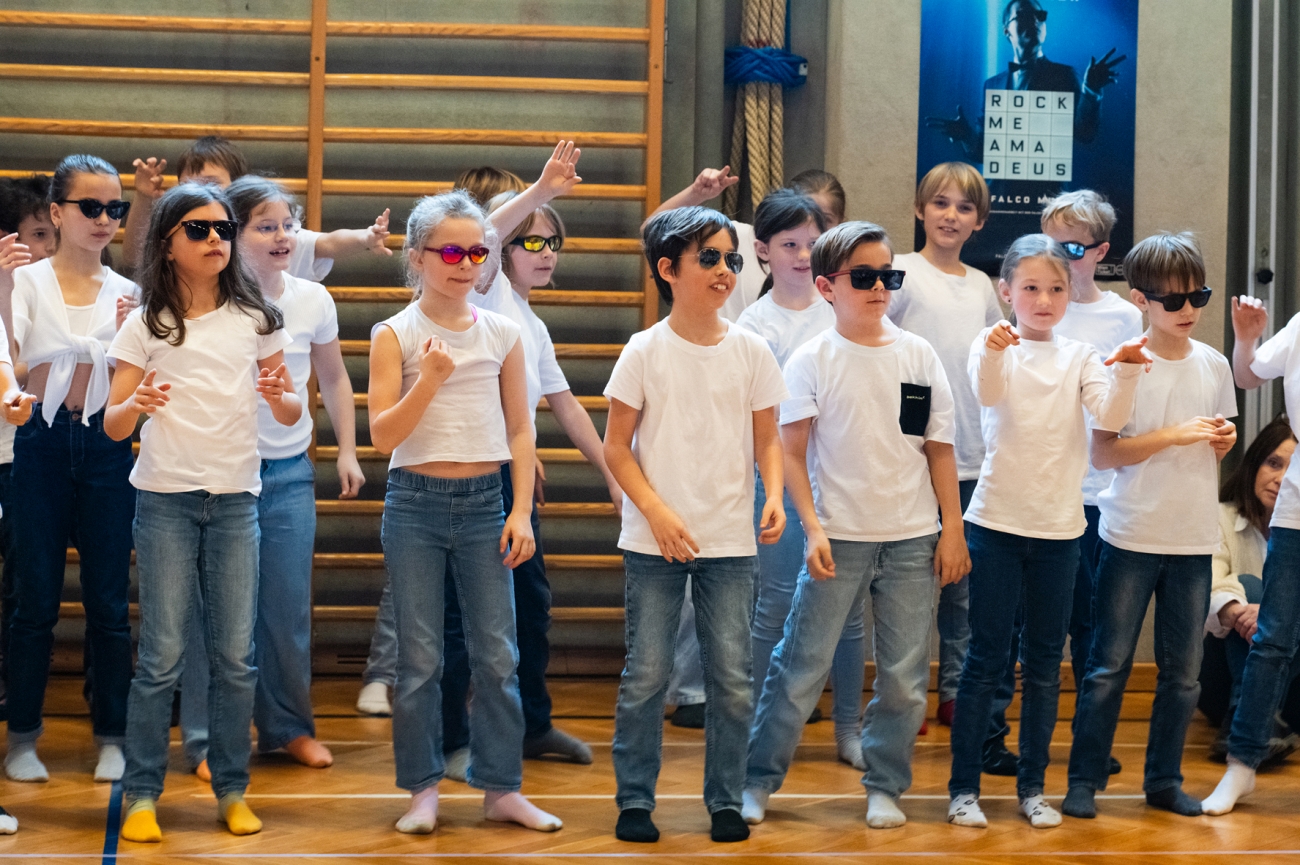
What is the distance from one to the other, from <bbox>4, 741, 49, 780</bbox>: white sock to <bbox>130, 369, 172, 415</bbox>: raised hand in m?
0.99

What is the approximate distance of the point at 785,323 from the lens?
3355mm

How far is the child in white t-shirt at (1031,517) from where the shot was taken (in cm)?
281

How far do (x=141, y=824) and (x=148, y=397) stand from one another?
2.68 feet

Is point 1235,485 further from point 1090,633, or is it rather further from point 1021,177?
point 1021,177

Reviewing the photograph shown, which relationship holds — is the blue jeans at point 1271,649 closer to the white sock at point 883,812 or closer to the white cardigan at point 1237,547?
the white cardigan at point 1237,547

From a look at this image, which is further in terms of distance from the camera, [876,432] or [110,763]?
[110,763]

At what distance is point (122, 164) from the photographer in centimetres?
423

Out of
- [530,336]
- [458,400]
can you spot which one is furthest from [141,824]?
[530,336]

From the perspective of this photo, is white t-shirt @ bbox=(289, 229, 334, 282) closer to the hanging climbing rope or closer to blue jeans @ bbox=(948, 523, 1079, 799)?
the hanging climbing rope

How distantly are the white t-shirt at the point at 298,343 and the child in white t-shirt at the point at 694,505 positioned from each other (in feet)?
2.76

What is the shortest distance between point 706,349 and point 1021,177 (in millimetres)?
1930

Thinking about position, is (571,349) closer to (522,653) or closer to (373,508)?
(373,508)

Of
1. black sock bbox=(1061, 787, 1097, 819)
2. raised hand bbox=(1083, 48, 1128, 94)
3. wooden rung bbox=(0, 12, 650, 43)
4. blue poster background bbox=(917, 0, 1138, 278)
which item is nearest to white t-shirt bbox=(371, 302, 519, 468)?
black sock bbox=(1061, 787, 1097, 819)

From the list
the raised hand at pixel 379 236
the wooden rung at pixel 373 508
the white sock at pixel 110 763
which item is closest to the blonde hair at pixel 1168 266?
the raised hand at pixel 379 236
